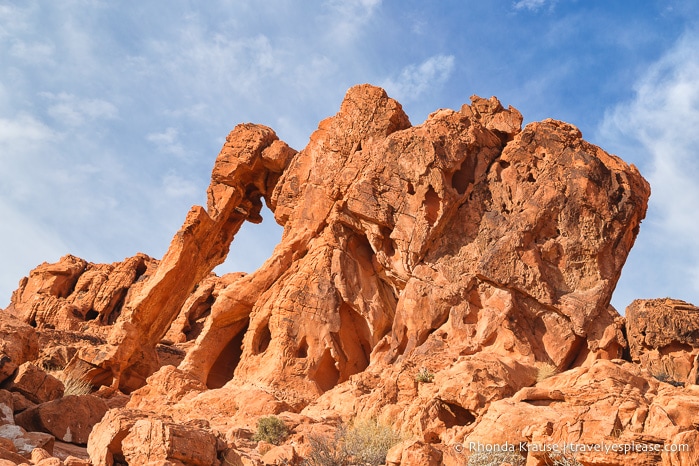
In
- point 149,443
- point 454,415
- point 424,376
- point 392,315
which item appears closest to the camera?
point 149,443

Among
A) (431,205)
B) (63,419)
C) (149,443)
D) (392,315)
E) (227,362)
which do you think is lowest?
(149,443)

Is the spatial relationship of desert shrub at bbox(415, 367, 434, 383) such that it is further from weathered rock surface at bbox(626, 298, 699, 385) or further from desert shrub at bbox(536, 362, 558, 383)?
weathered rock surface at bbox(626, 298, 699, 385)

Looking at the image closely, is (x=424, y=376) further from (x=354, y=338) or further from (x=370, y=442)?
(x=354, y=338)

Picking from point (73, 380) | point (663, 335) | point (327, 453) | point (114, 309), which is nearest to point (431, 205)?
point (663, 335)

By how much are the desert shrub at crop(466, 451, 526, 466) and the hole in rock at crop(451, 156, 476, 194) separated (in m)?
9.33

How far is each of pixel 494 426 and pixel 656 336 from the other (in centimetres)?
1220

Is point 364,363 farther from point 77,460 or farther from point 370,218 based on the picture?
point 77,460

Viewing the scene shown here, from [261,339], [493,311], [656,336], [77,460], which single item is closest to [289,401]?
[261,339]

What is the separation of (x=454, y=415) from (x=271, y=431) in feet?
10.4

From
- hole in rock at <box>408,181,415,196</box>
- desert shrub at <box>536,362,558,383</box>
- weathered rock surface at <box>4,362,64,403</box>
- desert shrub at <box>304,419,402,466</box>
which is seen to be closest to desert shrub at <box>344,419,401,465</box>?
desert shrub at <box>304,419,402,466</box>

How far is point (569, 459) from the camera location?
1026cm

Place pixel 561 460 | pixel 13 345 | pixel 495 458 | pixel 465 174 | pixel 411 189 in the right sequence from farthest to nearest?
pixel 465 174 < pixel 411 189 < pixel 13 345 < pixel 495 458 < pixel 561 460

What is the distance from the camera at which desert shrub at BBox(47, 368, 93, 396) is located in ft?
63.6

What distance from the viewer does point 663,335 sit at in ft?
77.4
